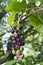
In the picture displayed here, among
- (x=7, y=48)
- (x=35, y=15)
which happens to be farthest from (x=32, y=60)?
(x=35, y=15)

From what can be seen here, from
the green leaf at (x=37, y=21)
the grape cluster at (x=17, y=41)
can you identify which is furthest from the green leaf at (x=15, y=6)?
the grape cluster at (x=17, y=41)

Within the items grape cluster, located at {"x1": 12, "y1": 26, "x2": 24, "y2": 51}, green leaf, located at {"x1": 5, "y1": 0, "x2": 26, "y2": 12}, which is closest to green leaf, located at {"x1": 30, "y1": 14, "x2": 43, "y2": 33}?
green leaf, located at {"x1": 5, "y1": 0, "x2": 26, "y2": 12}

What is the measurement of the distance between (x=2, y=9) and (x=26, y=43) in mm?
632

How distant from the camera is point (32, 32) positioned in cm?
201

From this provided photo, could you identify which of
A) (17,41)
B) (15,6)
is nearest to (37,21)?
(15,6)

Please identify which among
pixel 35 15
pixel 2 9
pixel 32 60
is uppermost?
pixel 2 9

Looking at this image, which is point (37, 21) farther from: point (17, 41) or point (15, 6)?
point (17, 41)

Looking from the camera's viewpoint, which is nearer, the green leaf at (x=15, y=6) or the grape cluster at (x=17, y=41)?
the green leaf at (x=15, y=6)

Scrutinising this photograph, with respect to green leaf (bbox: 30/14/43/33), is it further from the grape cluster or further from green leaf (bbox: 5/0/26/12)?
the grape cluster

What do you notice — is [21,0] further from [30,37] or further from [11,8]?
[30,37]

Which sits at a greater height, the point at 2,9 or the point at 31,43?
the point at 2,9

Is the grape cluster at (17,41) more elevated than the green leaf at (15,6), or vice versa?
the grape cluster at (17,41)

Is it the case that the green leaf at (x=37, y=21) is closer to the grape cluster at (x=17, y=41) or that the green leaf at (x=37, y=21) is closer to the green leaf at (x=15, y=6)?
the green leaf at (x=15, y=6)

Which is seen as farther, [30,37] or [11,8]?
[30,37]
